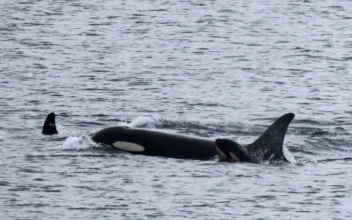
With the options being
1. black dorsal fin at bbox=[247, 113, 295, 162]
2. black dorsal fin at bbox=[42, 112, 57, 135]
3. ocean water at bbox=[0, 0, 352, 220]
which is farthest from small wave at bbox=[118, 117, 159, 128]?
black dorsal fin at bbox=[247, 113, 295, 162]

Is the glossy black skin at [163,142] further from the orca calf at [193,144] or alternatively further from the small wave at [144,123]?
the small wave at [144,123]

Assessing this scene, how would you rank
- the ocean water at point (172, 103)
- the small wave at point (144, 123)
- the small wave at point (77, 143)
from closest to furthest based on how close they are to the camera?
the ocean water at point (172, 103) < the small wave at point (77, 143) < the small wave at point (144, 123)

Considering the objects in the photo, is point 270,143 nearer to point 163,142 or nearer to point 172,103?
point 163,142

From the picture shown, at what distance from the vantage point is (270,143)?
2936 centimetres

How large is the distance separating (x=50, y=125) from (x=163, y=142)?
306 cm

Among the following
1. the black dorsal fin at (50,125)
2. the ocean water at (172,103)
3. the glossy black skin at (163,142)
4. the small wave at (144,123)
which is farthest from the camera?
the small wave at (144,123)

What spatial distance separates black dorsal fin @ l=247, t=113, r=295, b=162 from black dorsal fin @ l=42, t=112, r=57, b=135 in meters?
4.71

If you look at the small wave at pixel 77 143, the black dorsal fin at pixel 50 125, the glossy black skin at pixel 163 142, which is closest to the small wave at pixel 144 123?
the black dorsal fin at pixel 50 125

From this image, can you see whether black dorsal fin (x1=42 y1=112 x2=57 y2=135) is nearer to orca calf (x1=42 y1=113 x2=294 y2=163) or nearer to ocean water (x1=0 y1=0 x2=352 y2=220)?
ocean water (x1=0 y1=0 x2=352 y2=220)

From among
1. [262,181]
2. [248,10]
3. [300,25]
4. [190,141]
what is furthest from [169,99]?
[248,10]

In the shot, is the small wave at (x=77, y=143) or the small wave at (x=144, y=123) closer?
the small wave at (x=77, y=143)

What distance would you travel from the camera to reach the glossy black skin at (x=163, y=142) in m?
29.7

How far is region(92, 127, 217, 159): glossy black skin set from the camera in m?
29.7

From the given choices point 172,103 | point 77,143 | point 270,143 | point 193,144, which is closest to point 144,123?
point 77,143
